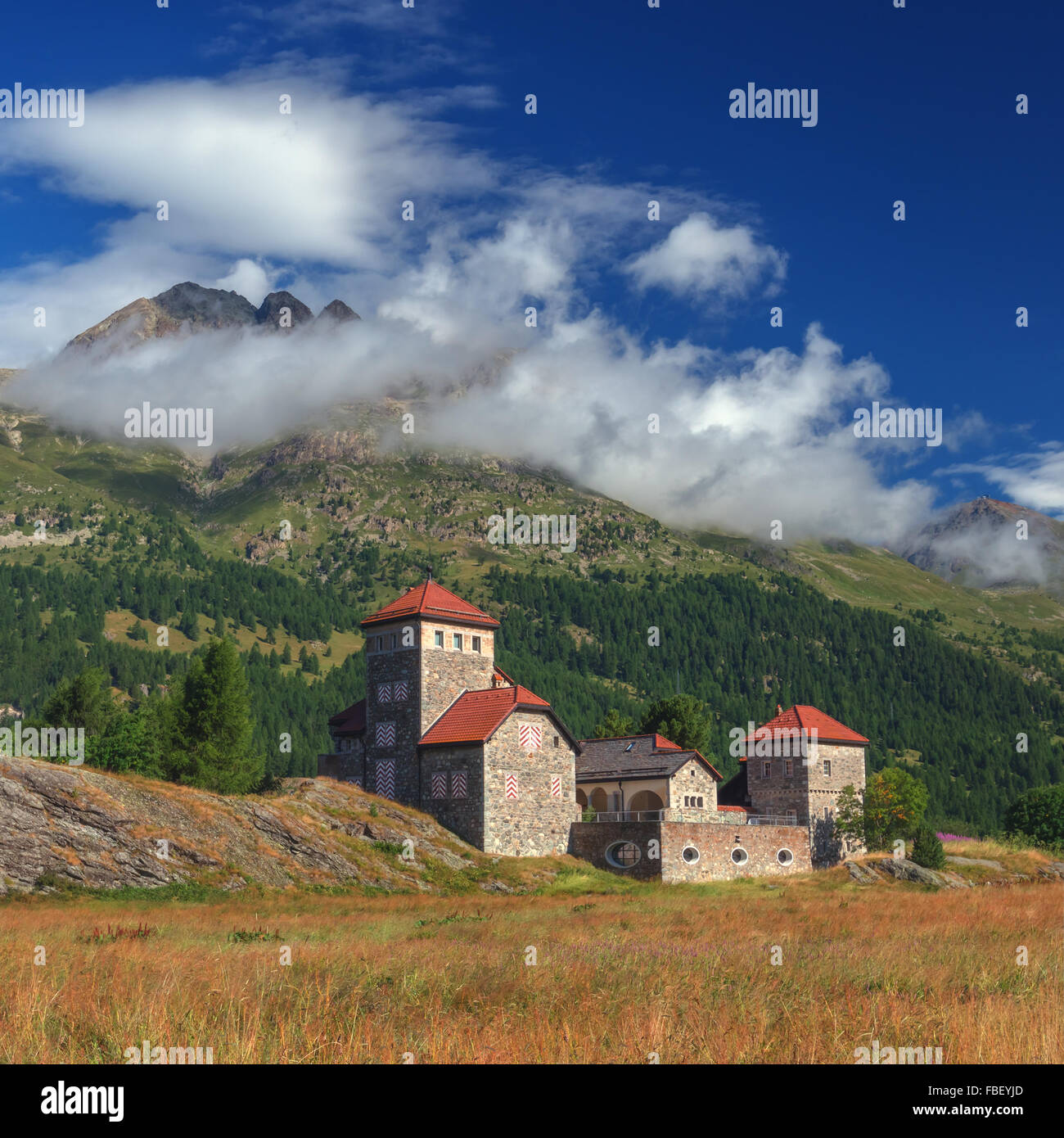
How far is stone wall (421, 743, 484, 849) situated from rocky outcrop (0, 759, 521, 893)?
5017 mm

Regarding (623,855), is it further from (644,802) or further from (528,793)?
(644,802)

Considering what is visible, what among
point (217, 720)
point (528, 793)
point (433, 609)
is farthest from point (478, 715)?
point (217, 720)

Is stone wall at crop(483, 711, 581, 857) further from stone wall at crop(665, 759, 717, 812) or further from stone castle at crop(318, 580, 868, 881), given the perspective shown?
stone wall at crop(665, 759, 717, 812)

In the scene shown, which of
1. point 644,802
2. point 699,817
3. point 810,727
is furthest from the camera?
point 810,727

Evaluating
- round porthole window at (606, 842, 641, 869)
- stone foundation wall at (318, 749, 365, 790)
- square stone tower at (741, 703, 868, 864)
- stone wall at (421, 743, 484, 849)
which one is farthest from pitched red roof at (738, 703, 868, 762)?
stone foundation wall at (318, 749, 365, 790)

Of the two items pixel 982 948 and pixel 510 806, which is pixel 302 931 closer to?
pixel 982 948

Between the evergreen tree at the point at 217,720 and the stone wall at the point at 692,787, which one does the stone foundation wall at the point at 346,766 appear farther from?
the stone wall at the point at 692,787

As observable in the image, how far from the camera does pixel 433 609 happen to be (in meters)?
64.8

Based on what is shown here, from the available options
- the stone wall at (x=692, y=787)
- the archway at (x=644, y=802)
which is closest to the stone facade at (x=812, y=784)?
the stone wall at (x=692, y=787)

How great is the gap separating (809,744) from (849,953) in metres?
62.0

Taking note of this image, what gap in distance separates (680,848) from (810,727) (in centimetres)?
2316

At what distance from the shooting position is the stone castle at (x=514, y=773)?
60031 millimetres

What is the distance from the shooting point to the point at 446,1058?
1035cm

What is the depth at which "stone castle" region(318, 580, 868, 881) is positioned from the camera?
60031 mm
